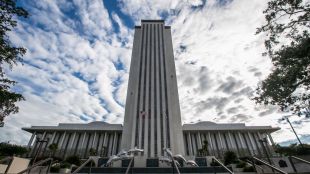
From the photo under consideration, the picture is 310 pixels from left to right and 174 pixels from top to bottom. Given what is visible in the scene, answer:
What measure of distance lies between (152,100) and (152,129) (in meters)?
8.22

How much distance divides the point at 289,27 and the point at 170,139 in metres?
35.8

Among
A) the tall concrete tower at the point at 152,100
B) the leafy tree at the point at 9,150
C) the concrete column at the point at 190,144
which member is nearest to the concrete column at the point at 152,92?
the tall concrete tower at the point at 152,100

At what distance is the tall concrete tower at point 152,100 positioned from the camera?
141 feet

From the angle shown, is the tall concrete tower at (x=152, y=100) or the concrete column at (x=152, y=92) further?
the tall concrete tower at (x=152, y=100)

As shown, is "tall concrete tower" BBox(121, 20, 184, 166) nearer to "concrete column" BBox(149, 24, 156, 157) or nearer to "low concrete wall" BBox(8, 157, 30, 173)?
"concrete column" BBox(149, 24, 156, 157)

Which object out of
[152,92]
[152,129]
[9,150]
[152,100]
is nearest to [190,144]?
[152,129]

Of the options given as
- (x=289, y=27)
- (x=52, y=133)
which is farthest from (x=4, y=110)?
(x=52, y=133)

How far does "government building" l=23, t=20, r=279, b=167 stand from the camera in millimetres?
45531

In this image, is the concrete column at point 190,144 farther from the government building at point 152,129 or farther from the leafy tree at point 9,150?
the leafy tree at point 9,150

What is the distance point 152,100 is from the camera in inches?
1892

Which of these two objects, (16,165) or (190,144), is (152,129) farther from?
(16,165)

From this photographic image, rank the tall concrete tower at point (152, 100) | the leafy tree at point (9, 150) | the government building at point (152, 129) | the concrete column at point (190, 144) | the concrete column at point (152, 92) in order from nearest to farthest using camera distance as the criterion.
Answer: the leafy tree at point (9, 150) → the concrete column at point (152, 92) → the tall concrete tower at point (152, 100) → the government building at point (152, 129) → the concrete column at point (190, 144)

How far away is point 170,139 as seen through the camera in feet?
140

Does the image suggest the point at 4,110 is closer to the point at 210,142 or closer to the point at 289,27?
the point at 289,27
